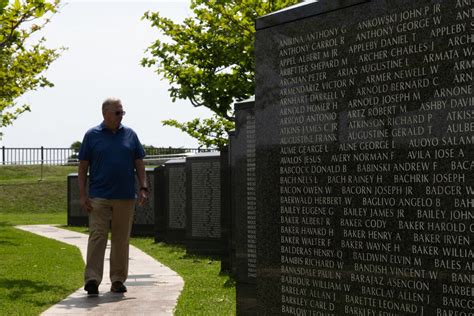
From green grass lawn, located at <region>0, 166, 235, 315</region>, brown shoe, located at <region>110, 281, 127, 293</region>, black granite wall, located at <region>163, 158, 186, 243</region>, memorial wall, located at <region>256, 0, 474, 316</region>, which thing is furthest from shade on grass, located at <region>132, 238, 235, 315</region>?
memorial wall, located at <region>256, 0, 474, 316</region>

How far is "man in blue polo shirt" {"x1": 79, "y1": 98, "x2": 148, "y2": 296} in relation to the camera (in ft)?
27.8

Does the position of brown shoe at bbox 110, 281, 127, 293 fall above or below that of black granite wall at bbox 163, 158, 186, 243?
below

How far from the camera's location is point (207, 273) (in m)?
10.3

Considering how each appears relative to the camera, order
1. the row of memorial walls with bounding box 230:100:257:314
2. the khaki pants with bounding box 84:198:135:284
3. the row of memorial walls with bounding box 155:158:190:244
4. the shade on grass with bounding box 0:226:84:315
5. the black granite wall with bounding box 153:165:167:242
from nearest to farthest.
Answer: the row of memorial walls with bounding box 230:100:257:314 → the shade on grass with bounding box 0:226:84:315 → the khaki pants with bounding box 84:198:135:284 → the row of memorial walls with bounding box 155:158:190:244 → the black granite wall with bounding box 153:165:167:242

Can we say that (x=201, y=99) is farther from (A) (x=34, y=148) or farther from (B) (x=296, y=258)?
(A) (x=34, y=148)

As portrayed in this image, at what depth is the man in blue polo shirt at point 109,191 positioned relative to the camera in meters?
8.48

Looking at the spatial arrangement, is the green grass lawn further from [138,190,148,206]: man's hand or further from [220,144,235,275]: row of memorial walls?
[138,190,148,206]: man's hand

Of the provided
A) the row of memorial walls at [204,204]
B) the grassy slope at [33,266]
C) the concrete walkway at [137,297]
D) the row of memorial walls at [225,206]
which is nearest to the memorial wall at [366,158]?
the concrete walkway at [137,297]

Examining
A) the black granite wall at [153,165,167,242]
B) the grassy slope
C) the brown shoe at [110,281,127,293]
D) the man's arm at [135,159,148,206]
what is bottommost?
the grassy slope

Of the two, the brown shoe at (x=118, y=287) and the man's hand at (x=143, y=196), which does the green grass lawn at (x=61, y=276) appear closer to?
the brown shoe at (x=118, y=287)

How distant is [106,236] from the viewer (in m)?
8.54

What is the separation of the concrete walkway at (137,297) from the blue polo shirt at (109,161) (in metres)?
1.04

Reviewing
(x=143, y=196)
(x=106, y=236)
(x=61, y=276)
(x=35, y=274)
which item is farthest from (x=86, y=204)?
(x=35, y=274)

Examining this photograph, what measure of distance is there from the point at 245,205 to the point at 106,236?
188 centimetres
